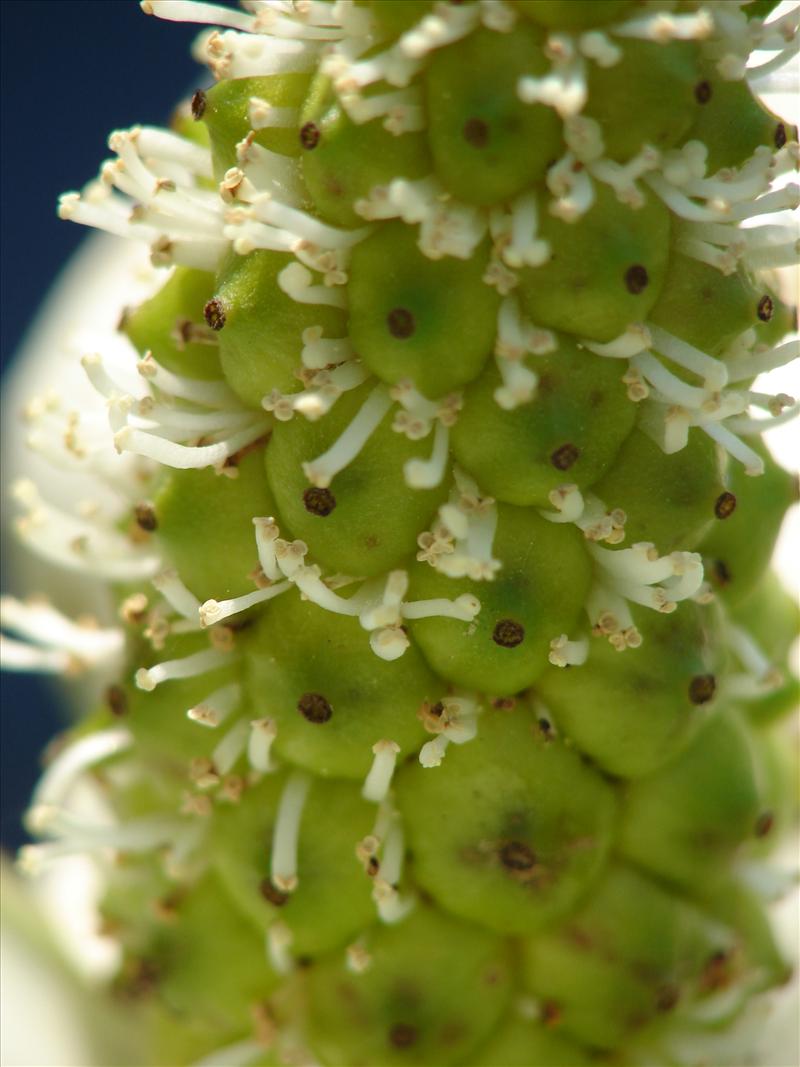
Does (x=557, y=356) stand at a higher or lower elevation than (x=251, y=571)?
higher

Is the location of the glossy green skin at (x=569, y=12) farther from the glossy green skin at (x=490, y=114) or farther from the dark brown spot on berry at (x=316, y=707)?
the dark brown spot on berry at (x=316, y=707)

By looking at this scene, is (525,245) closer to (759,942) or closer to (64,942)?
(759,942)

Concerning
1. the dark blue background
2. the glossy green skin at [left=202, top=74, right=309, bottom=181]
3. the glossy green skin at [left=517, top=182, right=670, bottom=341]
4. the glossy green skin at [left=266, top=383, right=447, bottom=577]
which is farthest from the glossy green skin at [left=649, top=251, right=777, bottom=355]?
the dark blue background

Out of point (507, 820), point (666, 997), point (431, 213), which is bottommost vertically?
point (666, 997)

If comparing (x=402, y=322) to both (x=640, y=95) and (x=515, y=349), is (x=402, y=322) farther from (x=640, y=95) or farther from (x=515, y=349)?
(x=640, y=95)

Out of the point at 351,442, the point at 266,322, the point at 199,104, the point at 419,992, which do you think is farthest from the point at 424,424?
the point at 419,992

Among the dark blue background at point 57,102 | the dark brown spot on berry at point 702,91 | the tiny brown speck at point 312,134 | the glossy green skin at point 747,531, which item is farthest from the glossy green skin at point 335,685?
the dark blue background at point 57,102

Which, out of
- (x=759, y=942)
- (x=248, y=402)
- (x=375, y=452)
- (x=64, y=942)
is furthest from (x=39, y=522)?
(x=759, y=942)
